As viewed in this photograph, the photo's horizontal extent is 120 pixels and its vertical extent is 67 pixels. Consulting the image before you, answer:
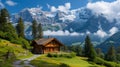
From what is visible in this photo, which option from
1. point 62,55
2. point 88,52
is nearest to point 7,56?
point 62,55

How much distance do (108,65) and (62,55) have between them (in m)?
21.0

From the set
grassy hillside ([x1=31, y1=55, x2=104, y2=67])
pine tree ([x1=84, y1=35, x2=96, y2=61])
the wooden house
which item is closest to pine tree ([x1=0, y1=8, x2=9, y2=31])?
the wooden house

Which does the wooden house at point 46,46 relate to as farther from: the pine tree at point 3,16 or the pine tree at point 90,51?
the pine tree at point 3,16

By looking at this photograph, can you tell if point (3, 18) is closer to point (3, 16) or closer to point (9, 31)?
point (3, 16)

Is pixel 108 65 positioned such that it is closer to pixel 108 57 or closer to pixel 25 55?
pixel 25 55

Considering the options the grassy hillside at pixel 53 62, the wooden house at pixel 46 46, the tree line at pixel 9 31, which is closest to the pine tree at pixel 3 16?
the tree line at pixel 9 31

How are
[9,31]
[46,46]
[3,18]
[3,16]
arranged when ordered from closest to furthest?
[46,46]
[9,31]
[3,16]
[3,18]

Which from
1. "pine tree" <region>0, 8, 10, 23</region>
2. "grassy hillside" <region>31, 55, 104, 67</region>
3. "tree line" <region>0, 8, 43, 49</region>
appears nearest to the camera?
"grassy hillside" <region>31, 55, 104, 67</region>

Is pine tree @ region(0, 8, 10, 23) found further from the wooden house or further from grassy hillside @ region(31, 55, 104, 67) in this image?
grassy hillside @ region(31, 55, 104, 67)

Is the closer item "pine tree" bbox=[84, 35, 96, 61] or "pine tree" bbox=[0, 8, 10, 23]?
"pine tree" bbox=[84, 35, 96, 61]

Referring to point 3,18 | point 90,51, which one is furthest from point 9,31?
point 90,51

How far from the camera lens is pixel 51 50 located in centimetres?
12731

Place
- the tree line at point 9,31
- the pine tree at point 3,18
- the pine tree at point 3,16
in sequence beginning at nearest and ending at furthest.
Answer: the tree line at point 9,31 → the pine tree at point 3,18 → the pine tree at point 3,16

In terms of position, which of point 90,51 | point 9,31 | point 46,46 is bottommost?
point 90,51
